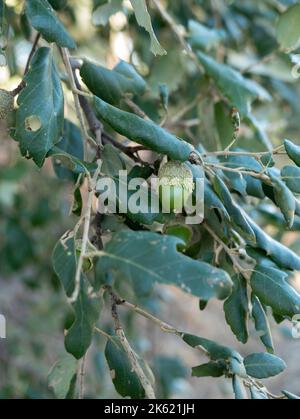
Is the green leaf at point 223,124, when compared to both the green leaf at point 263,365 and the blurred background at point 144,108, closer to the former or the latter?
the blurred background at point 144,108

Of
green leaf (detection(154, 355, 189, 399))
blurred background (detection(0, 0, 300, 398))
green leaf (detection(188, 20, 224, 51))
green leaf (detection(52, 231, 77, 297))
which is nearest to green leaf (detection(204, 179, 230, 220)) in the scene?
green leaf (detection(52, 231, 77, 297))

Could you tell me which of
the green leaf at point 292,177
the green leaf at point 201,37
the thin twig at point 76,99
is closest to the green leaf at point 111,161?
the thin twig at point 76,99

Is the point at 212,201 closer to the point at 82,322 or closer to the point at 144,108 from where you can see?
the point at 82,322

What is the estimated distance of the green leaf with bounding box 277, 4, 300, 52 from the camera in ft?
4.73

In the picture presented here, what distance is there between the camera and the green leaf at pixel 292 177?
1.02m

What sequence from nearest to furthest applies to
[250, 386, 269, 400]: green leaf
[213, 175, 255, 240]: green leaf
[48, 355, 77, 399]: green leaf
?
[250, 386, 269, 400]: green leaf, [213, 175, 255, 240]: green leaf, [48, 355, 77, 399]: green leaf

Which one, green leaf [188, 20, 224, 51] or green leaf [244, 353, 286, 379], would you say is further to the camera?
green leaf [188, 20, 224, 51]

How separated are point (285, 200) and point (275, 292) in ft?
0.41

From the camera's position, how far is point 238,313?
103 centimetres

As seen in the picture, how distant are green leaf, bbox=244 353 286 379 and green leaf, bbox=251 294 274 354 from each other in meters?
0.06

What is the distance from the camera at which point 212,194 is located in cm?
103

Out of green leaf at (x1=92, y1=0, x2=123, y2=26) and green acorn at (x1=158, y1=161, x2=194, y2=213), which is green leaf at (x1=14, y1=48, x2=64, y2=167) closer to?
green acorn at (x1=158, y1=161, x2=194, y2=213)

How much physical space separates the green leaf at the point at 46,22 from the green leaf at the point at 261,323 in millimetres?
449

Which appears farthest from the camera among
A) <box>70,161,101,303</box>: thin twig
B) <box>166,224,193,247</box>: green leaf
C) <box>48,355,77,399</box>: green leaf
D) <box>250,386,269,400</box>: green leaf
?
<box>48,355,77,399</box>: green leaf
